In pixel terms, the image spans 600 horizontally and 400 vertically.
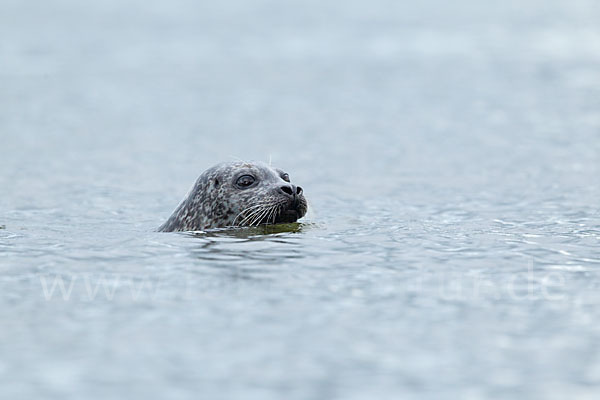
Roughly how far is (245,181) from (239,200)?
228mm

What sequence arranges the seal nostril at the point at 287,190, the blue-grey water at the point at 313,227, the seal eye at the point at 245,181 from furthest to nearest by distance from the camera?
the seal eye at the point at 245,181 < the seal nostril at the point at 287,190 < the blue-grey water at the point at 313,227

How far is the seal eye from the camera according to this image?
11812mm

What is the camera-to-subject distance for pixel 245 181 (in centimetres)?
1183

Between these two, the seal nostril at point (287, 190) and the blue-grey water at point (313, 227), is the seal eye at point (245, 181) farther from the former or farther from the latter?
the blue-grey water at point (313, 227)

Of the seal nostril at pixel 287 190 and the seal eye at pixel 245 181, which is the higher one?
the seal eye at pixel 245 181

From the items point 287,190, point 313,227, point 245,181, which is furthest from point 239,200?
point 313,227

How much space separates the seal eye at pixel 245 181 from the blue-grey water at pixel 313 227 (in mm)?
647

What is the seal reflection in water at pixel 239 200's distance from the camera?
11.4m

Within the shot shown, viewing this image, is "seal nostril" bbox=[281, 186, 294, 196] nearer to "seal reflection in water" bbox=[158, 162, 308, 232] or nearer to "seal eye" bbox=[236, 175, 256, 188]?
"seal reflection in water" bbox=[158, 162, 308, 232]

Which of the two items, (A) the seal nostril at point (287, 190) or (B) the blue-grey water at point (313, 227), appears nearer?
(B) the blue-grey water at point (313, 227)

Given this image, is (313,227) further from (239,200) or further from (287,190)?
(239,200)

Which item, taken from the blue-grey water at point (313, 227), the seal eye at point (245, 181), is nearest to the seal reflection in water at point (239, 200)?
the seal eye at point (245, 181)

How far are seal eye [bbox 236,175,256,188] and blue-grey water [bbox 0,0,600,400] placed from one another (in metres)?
0.65

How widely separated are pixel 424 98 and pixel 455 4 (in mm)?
31831
